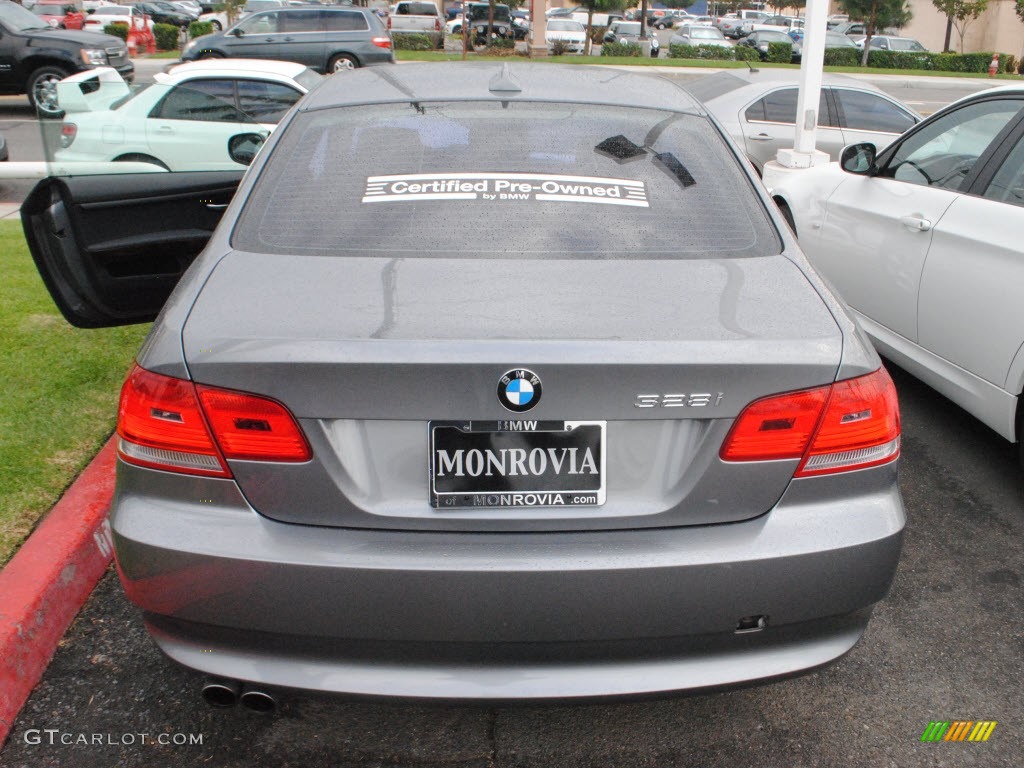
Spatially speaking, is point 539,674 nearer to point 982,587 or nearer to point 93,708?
point 93,708

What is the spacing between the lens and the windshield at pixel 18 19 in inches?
651

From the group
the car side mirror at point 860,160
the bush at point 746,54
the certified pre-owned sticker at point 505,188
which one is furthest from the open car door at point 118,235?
the bush at point 746,54

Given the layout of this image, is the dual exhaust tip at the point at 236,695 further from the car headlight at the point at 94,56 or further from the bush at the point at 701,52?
the bush at the point at 701,52

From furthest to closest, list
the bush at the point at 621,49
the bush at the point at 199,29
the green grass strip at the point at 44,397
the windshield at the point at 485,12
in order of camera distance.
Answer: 1. the windshield at the point at 485,12
2. the bush at the point at 621,49
3. the bush at the point at 199,29
4. the green grass strip at the point at 44,397

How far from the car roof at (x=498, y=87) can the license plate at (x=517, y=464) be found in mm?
1484

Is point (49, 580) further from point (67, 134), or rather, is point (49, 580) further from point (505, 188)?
point (67, 134)

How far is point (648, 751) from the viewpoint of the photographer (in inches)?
103

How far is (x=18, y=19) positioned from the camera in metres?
16.8

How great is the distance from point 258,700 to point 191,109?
8025mm

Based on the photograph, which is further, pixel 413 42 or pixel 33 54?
pixel 413 42

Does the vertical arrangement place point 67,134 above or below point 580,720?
above

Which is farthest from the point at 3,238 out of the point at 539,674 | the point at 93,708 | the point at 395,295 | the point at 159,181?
the point at 539,674

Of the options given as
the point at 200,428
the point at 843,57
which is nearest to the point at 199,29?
the point at 843,57

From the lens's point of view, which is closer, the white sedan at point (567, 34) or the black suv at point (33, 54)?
the black suv at point (33, 54)
